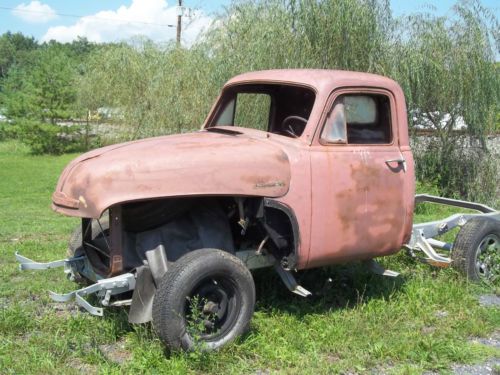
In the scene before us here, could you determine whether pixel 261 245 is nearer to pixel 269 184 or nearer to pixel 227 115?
pixel 269 184

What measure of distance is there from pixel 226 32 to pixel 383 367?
29.4 ft

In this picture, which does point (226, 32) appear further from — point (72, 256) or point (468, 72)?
point (72, 256)

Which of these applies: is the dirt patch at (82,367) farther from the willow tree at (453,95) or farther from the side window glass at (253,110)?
the willow tree at (453,95)

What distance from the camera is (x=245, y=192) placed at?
4.28 metres

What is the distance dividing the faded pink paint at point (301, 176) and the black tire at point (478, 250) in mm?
1098

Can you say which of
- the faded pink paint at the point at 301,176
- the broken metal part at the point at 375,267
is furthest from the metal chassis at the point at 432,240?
the faded pink paint at the point at 301,176

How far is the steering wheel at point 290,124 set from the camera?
17.1 feet

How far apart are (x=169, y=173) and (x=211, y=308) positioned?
3.26 feet

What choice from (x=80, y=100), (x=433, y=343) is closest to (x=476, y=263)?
(x=433, y=343)

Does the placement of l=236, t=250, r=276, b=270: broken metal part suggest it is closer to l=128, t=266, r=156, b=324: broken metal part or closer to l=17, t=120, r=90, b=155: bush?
l=128, t=266, r=156, b=324: broken metal part

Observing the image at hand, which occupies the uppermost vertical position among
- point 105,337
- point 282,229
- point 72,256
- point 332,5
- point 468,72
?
point 332,5

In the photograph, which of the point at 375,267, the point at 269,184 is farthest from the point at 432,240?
the point at 269,184

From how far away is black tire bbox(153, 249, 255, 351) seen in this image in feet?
12.7

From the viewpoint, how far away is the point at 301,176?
175 inches
